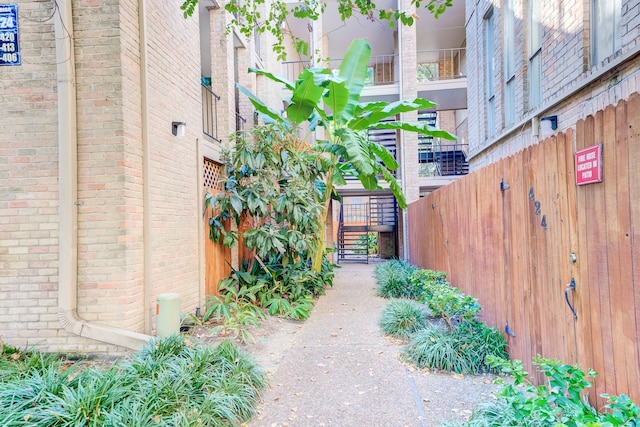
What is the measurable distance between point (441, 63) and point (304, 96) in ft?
39.0

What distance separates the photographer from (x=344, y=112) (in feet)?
23.3

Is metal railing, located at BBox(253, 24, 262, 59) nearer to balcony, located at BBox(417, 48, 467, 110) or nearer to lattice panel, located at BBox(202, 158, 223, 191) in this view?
lattice panel, located at BBox(202, 158, 223, 191)

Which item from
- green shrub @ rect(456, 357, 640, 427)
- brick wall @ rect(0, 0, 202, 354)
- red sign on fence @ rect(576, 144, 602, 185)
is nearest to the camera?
green shrub @ rect(456, 357, 640, 427)

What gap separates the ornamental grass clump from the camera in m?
2.38

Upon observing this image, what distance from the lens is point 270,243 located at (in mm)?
6043

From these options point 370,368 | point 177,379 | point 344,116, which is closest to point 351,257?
point 344,116

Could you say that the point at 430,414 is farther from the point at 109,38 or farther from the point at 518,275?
the point at 109,38

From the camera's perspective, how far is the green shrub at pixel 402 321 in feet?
15.2

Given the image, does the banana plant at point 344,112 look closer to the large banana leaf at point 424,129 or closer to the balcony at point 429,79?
the large banana leaf at point 424,129

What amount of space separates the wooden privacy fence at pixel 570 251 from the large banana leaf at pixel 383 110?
122 inches

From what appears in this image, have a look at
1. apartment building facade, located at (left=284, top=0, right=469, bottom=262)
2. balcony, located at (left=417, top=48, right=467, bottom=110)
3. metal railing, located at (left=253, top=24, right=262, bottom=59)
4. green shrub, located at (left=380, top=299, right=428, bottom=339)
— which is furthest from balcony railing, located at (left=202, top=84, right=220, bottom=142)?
balcony, located at (left=417, top=48, right=467, bottom=110)

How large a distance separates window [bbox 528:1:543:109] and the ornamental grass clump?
221 inches

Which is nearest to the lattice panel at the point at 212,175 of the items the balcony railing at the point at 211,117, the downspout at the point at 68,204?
the balcony railing at the point at 211,117

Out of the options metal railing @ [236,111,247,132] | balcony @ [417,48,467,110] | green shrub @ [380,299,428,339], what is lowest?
green shrub @ [380,299,428,339]
